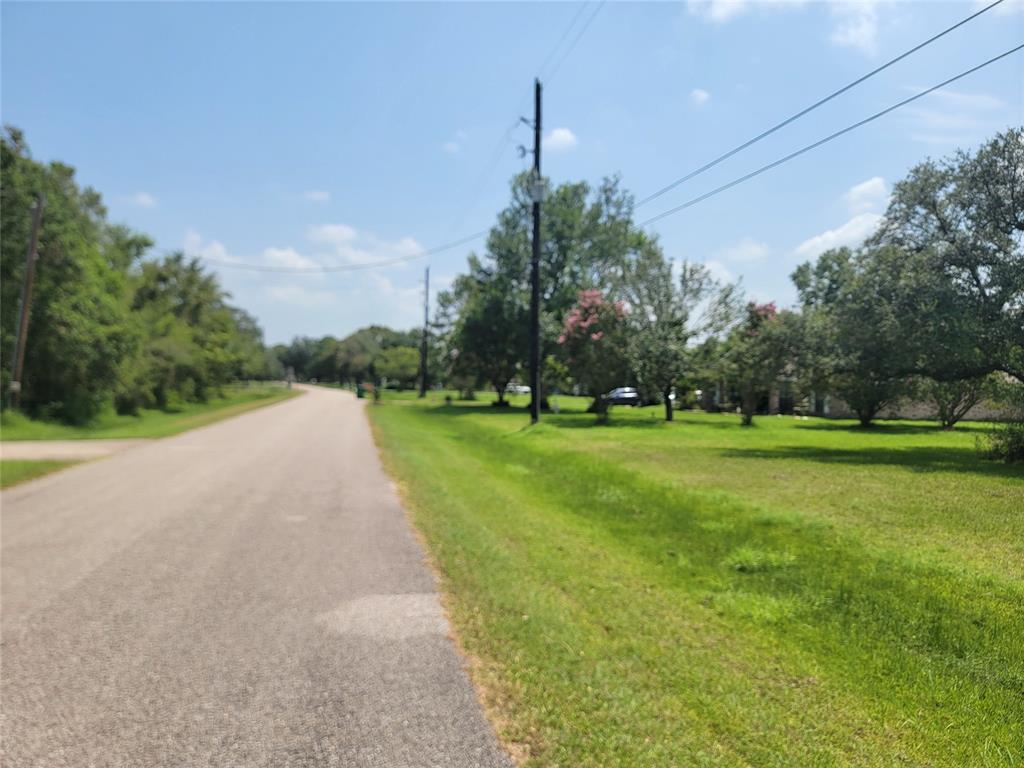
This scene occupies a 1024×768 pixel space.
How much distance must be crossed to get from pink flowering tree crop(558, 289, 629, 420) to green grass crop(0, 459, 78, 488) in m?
20.1

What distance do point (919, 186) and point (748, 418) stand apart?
1803 centimetres

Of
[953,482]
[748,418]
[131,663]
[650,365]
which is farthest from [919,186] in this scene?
[650,365]

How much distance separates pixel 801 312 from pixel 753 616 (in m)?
20.1

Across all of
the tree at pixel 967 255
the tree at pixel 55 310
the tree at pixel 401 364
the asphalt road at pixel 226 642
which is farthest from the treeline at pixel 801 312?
the tree at pixel 401 364

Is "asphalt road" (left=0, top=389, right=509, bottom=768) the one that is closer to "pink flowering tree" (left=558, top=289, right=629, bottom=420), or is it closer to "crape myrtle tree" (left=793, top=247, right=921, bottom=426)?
"crape myrtle tree" (left=793, top=247, right=921, bottom=426)

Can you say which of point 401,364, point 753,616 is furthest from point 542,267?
point 401,364

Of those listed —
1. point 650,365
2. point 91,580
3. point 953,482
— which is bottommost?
point 91,580

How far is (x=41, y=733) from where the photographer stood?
11.5ft

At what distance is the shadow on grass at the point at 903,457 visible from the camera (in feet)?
31.9

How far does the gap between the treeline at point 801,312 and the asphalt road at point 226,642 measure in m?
7.68

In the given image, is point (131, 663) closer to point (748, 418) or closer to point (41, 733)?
point (41, 733)

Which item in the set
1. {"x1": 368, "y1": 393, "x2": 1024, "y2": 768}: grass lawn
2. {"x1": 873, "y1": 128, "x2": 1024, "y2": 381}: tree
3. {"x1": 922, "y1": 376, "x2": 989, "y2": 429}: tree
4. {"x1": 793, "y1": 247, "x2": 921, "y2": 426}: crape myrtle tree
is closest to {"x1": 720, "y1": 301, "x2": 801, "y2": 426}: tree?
{"x1": 922, "y1": 376, "x2": 989, "y2": 429}: tree

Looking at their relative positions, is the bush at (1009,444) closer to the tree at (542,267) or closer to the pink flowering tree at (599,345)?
the pink flowering tree at (599,345)

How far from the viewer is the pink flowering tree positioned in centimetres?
2947
